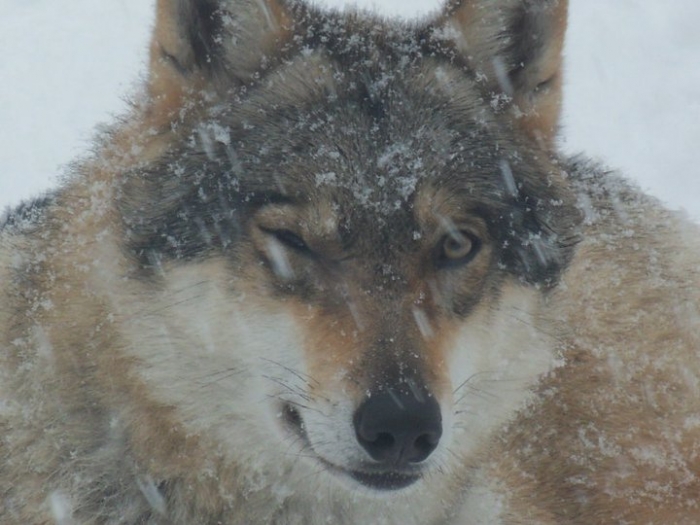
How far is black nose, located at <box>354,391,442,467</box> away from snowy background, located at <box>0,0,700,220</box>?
15.8 feet

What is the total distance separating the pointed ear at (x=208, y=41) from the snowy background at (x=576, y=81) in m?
4.04

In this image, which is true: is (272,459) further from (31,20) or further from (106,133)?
(31,20)

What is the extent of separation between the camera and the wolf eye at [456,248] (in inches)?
120

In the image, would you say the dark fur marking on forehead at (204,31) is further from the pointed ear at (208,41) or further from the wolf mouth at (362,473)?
the wolf mouth at (362,473)

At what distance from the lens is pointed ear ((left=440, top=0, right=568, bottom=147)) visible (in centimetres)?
335

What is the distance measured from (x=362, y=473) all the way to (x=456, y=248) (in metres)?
0.81

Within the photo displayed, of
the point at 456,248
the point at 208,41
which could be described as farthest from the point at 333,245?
the point at 208,41

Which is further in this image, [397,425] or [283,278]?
[283,278]

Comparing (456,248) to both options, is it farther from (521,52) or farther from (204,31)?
(204,31)

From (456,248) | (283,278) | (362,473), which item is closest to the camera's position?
(362,473)

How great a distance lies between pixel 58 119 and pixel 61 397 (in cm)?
Answer: 547

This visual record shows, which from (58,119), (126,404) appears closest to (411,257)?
(126,404)

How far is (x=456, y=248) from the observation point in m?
3.08

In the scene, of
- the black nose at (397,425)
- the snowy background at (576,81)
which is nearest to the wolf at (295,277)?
the black nose at (397,425)
